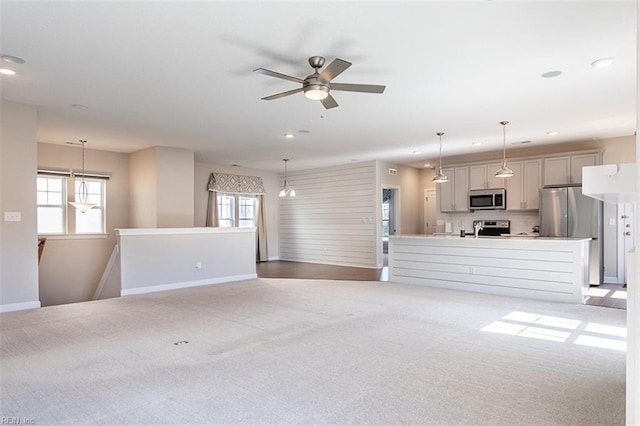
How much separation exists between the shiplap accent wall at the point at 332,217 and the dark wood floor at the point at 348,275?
20.7 inches

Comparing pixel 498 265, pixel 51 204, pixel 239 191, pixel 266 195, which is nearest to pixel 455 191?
pixel 498 265

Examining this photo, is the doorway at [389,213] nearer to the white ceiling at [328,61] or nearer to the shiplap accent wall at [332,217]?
the shiplap accent wall at [332,217]

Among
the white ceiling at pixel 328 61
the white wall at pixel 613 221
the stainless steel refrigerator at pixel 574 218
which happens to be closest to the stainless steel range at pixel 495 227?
the stainless steel refrigerator at pixel 574 218

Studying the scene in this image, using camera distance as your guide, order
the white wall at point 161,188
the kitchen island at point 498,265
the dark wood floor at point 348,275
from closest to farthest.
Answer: the kitchen island at point 498,265 < the dark wood floor at point 348,275 < the white wall at point 161,188

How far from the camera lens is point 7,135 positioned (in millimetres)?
4875

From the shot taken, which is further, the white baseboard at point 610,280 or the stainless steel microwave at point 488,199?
the stainless steel microwave at point 488,199

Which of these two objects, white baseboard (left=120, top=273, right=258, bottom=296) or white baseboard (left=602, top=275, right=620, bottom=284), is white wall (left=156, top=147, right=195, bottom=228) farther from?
white baseboard (left=602, top=275, right=620, bottom=284)

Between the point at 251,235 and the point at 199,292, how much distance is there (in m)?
1.99

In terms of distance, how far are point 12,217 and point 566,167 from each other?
9.24 meters

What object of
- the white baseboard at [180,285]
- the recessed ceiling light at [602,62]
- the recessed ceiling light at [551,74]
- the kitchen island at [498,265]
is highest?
the recessed ceiling light at [551,74]

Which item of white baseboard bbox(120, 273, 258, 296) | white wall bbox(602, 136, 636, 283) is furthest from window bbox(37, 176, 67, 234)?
white wall bbox(602, 136, 636, 283)

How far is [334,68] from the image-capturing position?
3.09 meters

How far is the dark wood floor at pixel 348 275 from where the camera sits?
559cm

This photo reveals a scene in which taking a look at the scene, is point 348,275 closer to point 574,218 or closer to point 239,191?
point 239,191
